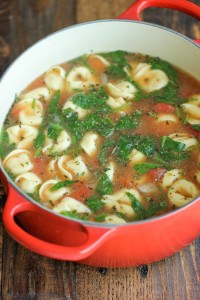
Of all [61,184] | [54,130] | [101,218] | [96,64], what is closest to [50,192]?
[61,184]

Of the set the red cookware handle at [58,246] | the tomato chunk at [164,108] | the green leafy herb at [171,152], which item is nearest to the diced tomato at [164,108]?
the tomato chunk at [164,108]

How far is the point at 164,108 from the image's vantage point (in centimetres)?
302

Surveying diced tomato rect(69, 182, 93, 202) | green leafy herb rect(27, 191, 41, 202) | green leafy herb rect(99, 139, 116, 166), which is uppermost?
green leafy herb rect(99, 139, 116, 166)

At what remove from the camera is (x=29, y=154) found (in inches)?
112

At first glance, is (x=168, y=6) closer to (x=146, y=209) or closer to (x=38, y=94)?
(x=38, y=94)

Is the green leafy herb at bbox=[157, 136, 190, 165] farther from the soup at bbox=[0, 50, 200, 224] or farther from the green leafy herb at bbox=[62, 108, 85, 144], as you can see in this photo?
the green leafy herb at bbox=[62, 108, 85, 144]

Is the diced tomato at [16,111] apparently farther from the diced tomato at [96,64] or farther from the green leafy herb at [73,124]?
the diced tomato at [96,64]

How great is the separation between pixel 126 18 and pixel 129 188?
1.06 meters

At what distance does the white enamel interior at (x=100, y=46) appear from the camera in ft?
10.1

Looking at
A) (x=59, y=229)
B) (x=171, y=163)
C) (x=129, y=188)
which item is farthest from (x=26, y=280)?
(x=171, y=163)

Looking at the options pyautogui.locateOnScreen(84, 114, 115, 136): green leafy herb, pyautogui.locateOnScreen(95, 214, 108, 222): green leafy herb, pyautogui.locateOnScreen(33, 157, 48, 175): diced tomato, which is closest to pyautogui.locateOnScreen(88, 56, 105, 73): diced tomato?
pyautogui.locateOnScreen(84, 114, 115, 136): green leafy herb

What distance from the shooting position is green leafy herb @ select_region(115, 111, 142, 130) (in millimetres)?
2934

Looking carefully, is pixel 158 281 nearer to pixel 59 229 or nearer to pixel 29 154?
pixel 59 229

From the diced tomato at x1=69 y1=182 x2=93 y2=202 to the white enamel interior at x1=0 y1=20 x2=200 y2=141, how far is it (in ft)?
2.09
